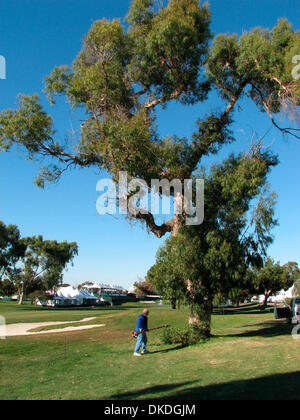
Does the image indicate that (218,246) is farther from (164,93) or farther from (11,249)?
(11,249)

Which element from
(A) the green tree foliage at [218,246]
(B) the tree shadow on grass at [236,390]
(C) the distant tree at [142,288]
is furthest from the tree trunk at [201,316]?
(C) the distant tree at [142,288]

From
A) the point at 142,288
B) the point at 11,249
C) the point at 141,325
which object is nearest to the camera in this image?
the point at 141,325

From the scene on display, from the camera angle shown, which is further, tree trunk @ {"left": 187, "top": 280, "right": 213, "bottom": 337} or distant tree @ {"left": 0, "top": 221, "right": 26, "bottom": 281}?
distant tree @ {"left": 0, "top": 221, "right": 26, "bottom": 281}

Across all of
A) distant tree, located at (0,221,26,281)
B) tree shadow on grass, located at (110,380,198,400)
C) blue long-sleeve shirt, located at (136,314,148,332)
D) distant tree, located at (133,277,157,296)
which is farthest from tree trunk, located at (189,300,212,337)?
distant tree, located at (133,277,157,296)

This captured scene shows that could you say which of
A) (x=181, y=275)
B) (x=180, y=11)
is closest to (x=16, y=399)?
(x=181, y=275)

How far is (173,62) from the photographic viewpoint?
17516mm

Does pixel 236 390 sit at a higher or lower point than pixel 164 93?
lower

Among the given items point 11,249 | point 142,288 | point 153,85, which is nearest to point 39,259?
point 11,249

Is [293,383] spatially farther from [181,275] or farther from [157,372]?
[181,275]

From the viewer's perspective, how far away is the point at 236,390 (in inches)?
269

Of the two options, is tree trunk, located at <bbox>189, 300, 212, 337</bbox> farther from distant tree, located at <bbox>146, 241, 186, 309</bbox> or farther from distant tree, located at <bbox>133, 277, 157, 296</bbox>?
distant tree, located at <bbox>133, 277, 157, 296</bbox>

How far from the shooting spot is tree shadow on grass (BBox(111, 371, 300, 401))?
6410 mm

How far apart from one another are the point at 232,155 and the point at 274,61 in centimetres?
465

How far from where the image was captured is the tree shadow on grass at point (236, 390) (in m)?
6.41
